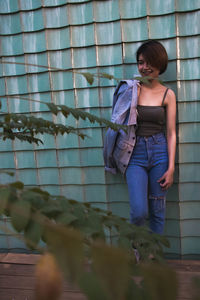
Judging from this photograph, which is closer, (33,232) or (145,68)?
(33,232)

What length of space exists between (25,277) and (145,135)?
1.26 m

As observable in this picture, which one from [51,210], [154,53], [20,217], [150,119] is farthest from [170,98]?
[20,217]

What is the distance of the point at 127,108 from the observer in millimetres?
1779

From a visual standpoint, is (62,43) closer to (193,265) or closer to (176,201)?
(176,201)

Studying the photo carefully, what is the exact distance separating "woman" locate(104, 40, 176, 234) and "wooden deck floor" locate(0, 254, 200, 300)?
45 centimetres

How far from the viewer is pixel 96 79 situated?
6.50ft

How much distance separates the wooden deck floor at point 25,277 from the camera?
163 centimetres

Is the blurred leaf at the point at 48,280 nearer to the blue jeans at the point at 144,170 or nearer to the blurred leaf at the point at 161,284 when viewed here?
the blurred leaf at the point at 161,284

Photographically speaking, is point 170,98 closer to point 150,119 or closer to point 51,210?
point 150,119

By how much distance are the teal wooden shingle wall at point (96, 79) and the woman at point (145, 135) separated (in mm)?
145

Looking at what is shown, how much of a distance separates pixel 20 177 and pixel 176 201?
4.07ft

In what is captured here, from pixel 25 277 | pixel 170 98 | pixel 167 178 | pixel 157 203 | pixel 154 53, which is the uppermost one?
pixel 154 53

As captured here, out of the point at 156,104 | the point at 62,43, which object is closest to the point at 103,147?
the point at 156,104

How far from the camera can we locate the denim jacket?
1.78 metres
